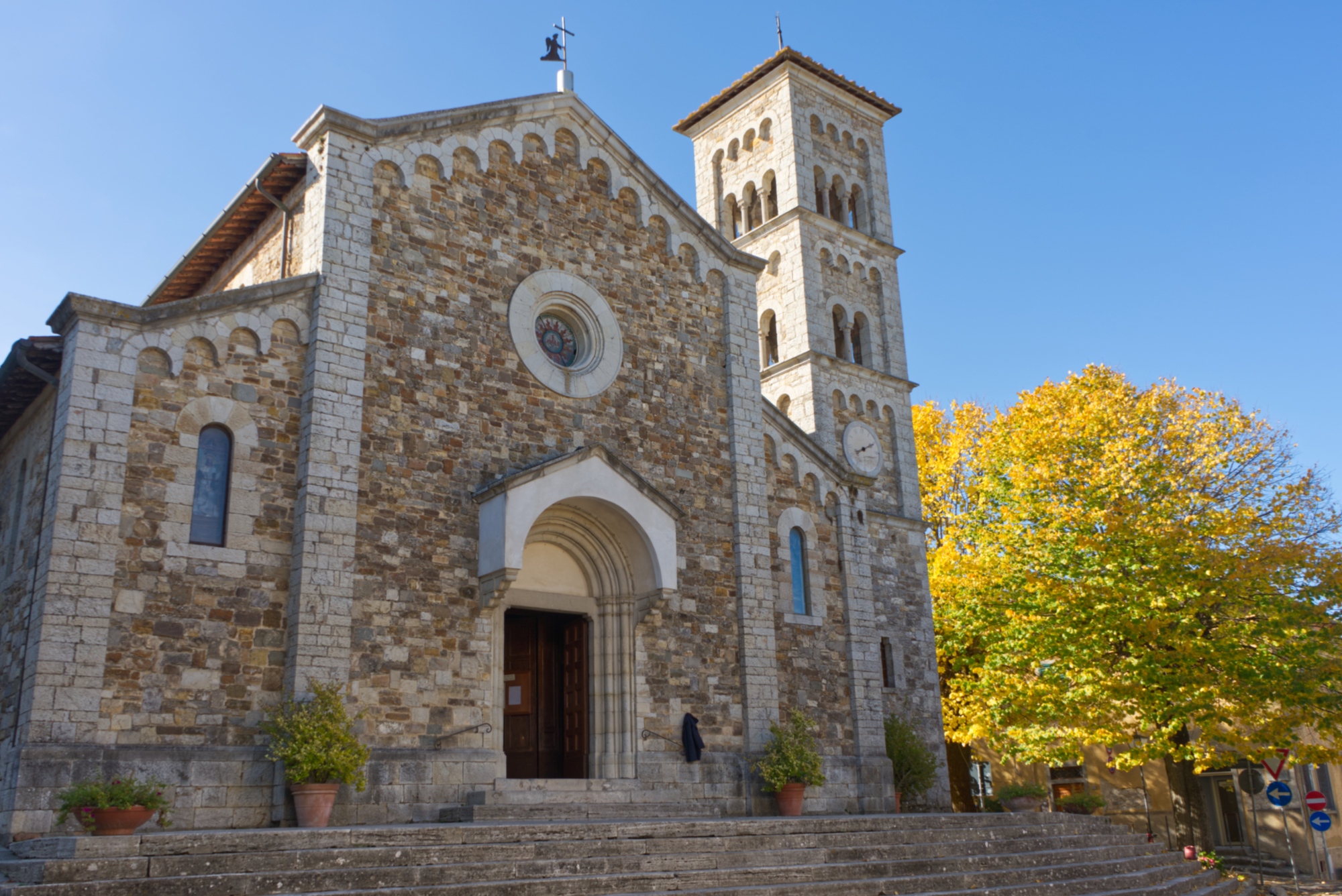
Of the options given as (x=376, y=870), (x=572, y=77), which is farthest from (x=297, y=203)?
(x=376, y=870)

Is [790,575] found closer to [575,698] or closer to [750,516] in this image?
[750,516]

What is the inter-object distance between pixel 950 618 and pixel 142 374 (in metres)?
19.2

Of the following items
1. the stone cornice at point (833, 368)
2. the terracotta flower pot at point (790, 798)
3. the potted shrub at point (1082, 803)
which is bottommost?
the potted shrub at point (1082, 803)

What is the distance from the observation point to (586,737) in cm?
1559

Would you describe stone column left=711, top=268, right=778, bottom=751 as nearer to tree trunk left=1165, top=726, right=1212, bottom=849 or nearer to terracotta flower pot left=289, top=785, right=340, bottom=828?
terracotta flower pot left=289, top=785, right=340, bottom=828

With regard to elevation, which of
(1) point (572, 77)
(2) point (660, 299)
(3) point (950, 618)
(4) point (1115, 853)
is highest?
(1) point (572, 77)

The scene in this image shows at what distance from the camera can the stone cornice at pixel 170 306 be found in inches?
484

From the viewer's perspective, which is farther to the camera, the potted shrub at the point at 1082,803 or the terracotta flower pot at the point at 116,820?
the potted shrub at the point at 1082,803

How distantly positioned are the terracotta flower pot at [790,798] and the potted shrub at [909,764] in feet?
13.4

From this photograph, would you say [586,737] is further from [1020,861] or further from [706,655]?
[1020,861]

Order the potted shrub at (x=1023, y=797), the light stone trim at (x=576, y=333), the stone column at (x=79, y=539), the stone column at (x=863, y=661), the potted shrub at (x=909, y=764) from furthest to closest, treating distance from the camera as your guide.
A: 1. the potted shrub at (x=909, y=764)
2. the potted shrub at (x=1023, y=797)
3. the stone column at (x=863, y=661)
4. the light stone trim at (x=576, y=333)
5. the stone column at (x=79, y=539)

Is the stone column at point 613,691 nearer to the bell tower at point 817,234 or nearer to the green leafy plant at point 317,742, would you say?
the green leafy plant at point 317,742

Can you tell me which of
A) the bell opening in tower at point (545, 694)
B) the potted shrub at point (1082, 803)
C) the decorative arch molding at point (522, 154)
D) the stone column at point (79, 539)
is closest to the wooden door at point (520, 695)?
the bell opening in tower at point (545, 694)

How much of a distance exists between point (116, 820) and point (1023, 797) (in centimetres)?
1536
